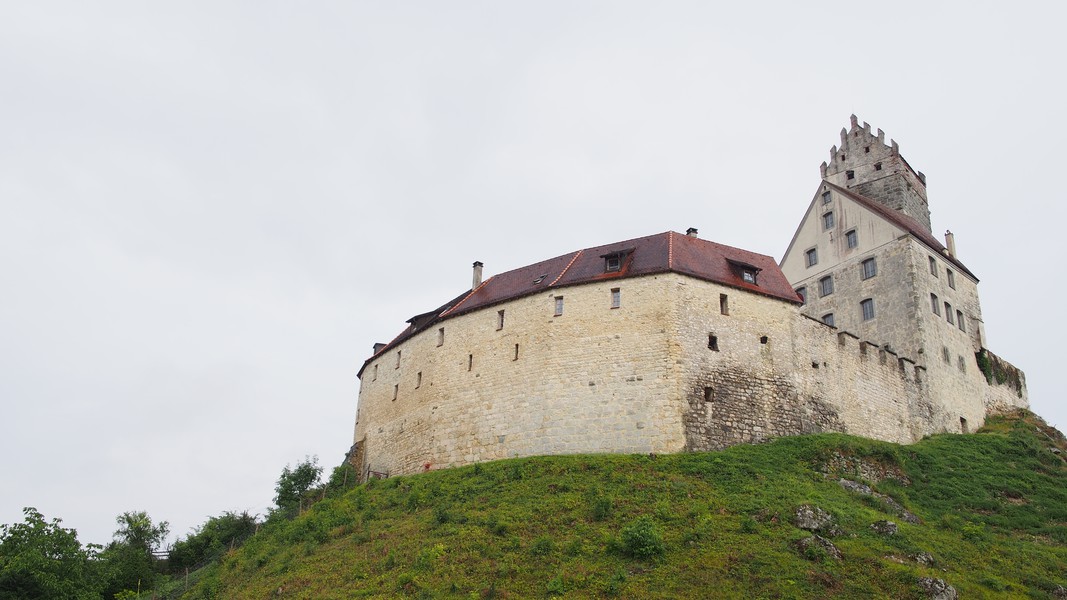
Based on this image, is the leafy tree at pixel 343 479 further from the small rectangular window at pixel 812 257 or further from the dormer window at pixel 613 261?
the small rectangular window at pixel 812 257

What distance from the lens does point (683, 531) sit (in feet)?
86.9

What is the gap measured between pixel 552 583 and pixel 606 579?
1513 millimetres

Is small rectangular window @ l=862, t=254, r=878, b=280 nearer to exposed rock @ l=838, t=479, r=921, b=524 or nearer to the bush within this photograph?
exposed rock @ l=838, t=479, r=921, b=524

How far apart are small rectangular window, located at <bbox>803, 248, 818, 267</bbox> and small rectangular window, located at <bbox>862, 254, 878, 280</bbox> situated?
3.23 m

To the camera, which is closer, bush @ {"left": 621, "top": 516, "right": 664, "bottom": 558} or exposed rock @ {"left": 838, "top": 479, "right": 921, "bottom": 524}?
bush @ {"left": 621, "top": 516, "right": 664, "bottom": 558}

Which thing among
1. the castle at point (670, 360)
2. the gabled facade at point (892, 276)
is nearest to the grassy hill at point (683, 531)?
the castle at point (670, 360)

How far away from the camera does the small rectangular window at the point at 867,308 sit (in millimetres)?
47688

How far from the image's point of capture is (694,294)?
37.0 m

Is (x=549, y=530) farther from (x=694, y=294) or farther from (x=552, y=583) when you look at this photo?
(x=694, y=294)

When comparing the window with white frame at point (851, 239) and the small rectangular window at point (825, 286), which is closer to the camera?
the window with white frame at point (851, 239)

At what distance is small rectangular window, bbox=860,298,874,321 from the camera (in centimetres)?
4769

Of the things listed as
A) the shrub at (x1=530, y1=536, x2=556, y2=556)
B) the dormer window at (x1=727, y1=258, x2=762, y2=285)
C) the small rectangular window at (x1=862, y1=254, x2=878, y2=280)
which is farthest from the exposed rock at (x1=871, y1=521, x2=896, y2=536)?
the small rectangular window at (x1=862, y1=254, x2=878, y2=280)

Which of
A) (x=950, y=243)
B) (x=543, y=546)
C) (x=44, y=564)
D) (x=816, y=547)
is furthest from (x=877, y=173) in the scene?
(x=44, y=564)

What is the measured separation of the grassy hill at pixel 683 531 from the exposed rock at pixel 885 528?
9.0 inches
